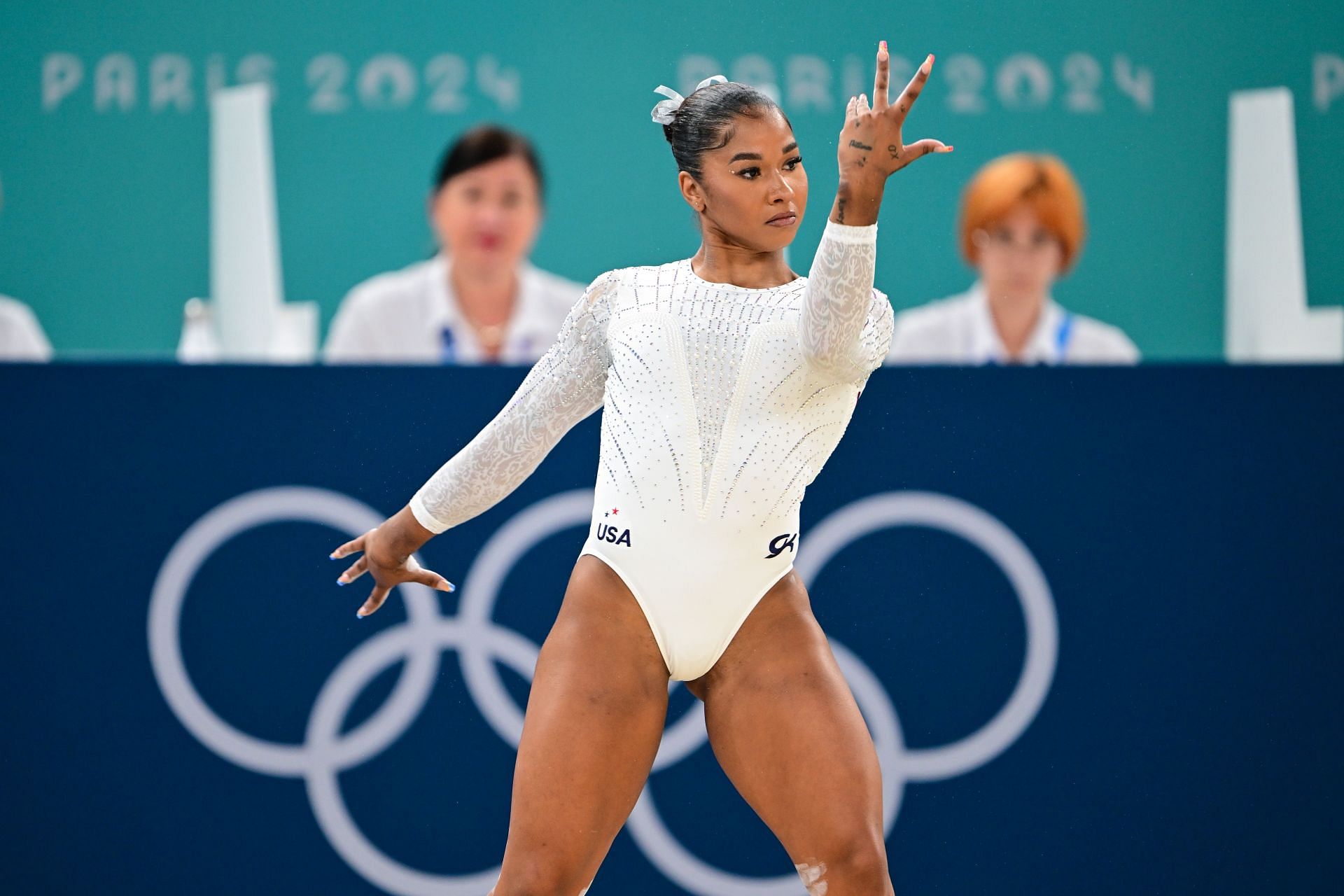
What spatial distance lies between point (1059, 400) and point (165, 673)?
279 centimetres

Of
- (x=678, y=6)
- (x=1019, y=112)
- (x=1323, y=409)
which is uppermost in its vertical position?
(x=678, y=6)

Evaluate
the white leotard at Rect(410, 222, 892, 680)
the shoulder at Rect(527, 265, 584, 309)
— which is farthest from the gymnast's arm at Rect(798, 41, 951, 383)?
the shoulder at Rect(527, 265, 584, 309)

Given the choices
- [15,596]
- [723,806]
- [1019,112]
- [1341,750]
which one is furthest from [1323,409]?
[15,596]

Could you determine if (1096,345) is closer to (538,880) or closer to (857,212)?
(857,212)

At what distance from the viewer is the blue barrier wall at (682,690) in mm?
4316

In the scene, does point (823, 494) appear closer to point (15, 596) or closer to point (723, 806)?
point (723, 806)

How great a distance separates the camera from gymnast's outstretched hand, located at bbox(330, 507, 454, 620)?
3.17m

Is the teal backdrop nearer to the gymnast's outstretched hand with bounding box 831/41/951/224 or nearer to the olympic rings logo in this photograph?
the olympic rings logo

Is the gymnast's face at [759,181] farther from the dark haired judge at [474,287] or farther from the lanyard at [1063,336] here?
the lanyard at [1063,336]

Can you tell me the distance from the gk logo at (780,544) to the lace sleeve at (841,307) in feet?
1.08

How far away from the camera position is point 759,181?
2.82 meters

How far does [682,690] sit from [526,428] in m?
1.55

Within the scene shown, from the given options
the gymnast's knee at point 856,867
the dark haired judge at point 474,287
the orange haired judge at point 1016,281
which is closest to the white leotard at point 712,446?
the gymnast's knee at point 856,867

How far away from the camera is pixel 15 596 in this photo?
4.40 metres
